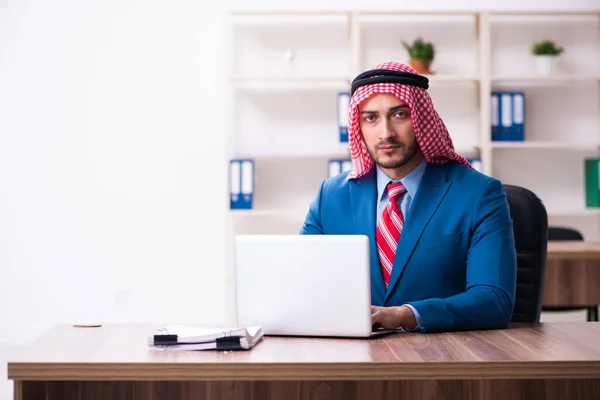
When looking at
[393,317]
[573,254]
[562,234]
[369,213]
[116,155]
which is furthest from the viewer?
[116,155]

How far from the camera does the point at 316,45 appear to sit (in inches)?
221

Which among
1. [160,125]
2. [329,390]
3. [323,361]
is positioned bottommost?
[329,390]

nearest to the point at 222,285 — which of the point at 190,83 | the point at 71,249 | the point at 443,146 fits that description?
the point at 71,249

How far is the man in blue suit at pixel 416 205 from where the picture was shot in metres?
2.20

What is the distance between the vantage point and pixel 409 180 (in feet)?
7.72

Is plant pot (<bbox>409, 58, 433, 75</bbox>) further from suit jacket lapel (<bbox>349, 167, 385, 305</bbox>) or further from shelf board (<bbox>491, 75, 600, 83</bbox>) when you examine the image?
suit jacket lapel (<bbox>349, 167, 385, 305</bbox>)

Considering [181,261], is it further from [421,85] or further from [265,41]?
[421,85]

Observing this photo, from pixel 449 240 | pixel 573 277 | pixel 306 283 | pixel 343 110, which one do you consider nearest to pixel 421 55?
pixel 343 110

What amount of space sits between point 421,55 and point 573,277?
1.94 metres

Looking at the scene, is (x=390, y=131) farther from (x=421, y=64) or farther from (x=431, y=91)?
(x=431, y=91)

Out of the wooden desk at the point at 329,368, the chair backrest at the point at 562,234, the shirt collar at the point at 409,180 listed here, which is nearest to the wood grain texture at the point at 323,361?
the wooden desk at the point at 329,368

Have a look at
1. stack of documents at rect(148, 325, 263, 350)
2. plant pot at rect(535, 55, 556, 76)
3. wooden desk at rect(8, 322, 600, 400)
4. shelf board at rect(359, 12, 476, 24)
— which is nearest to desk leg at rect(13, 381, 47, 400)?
wooden desk at rect(8, 322, 600, 400)

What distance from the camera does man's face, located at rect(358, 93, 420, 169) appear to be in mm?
2299

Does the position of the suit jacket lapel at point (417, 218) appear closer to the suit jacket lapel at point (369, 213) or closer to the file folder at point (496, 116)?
the suit jacket lapel at point (369, 213)
